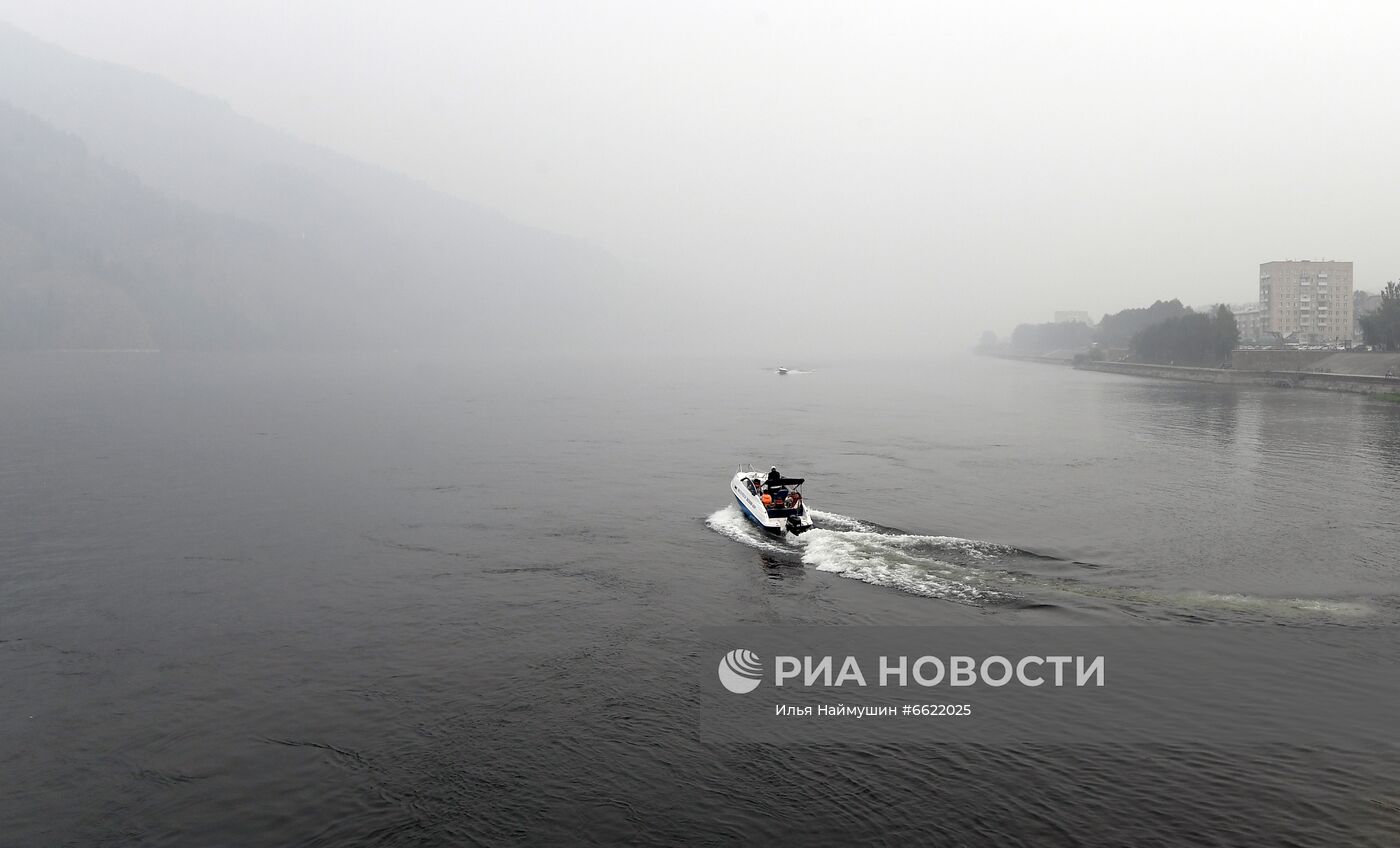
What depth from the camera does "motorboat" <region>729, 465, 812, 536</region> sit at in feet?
149

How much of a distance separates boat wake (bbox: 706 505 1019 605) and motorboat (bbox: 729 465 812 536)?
0.61m

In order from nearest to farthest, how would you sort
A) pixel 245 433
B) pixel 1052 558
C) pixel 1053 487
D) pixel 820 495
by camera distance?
pixel 1052 558 → pixel 820 495 → pixel 1053 487 → pixel 245 433

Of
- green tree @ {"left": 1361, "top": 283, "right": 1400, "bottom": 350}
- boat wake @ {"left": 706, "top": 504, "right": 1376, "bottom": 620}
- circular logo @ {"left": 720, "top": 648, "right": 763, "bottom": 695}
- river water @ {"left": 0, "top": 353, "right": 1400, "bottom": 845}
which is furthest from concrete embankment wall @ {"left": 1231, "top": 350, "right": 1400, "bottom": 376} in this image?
circular logo @ {"left": 720, "top": 648, "right": 763, "bottom": 695}

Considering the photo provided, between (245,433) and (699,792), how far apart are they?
80.8 meters

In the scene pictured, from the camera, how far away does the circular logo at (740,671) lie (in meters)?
28.1

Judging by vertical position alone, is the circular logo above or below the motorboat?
below

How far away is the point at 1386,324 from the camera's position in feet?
515

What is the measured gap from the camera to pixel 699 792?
2189cm

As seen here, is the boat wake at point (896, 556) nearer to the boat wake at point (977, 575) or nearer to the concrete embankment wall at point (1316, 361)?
the boat wake at point (977, 575)

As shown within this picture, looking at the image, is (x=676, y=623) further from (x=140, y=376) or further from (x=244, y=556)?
(x=140, y=376)

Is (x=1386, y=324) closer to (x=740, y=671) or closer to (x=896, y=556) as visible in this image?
(x=896, y=556)

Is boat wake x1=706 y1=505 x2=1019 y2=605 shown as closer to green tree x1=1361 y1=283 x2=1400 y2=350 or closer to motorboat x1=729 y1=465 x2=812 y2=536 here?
motorboat x1=729 y1=465 x2=812 y2=536

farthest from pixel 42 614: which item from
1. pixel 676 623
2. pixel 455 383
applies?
pixel 455 383

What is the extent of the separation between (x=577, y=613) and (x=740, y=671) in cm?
810
